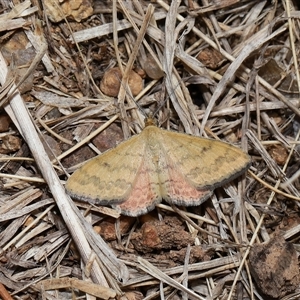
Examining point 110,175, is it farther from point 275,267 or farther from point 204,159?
point 275,267

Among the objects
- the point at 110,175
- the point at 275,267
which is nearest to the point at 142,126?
the point at 110,175

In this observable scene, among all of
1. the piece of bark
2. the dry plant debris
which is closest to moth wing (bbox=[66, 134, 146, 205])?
the dry plant debris

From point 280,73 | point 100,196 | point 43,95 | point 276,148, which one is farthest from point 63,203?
point 280,73

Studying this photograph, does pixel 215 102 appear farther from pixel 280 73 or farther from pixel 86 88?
pixel 86 88

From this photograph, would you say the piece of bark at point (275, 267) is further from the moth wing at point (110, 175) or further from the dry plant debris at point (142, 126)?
the moth wing at point (110, 175)

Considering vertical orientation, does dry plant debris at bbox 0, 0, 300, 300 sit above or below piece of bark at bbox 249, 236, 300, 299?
above

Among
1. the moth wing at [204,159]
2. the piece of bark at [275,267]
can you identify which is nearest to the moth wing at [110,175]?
the moth wing at [204,159]

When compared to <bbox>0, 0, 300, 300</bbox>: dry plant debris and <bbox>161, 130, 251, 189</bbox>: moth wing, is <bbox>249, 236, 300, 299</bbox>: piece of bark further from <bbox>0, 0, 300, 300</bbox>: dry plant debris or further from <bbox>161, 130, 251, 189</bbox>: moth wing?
<bbox>161, 130, 251, 189</bbox>: moth wing

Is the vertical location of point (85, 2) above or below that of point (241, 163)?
above
